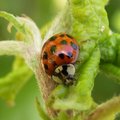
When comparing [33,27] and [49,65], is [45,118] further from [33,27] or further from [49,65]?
[33,27]

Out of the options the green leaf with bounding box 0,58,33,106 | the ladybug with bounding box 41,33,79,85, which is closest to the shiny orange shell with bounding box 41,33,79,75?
the ladybug with bounding box 41,33,79,85

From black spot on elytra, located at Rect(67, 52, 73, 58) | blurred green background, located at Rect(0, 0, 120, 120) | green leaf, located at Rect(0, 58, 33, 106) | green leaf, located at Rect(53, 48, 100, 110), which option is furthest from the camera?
blurred green background, located at Rect(0, 0, 120, 120)

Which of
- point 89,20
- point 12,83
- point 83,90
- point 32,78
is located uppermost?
point 32,78

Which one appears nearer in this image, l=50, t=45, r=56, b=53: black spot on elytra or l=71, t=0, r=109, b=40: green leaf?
l=71, t=0, r=109, b=40: green leaf

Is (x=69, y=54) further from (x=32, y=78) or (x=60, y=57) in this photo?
(x=32, y=78)

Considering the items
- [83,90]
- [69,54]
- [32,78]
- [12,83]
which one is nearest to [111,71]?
[83,90]

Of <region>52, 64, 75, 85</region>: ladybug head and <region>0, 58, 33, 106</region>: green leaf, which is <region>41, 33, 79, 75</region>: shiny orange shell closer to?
<region>52, 64, 75, 85</region>: ladybug head

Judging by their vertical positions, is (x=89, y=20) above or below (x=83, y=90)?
above

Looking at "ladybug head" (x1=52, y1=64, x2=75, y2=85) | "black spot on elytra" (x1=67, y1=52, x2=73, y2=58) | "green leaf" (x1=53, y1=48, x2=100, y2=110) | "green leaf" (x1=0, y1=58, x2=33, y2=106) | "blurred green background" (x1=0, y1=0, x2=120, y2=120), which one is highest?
"blurred green background" (x1=0, y1=0, x2=120, y2=120)

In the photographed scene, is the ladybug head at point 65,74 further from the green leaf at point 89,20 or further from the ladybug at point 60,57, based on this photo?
the green leaf at point 89,20
